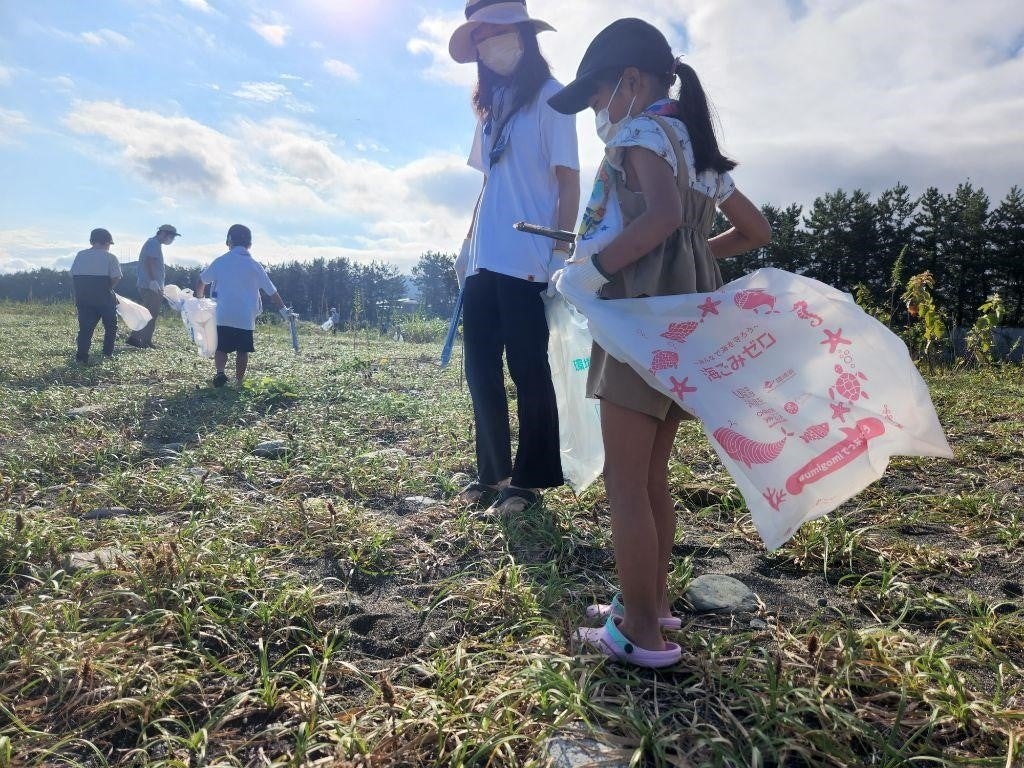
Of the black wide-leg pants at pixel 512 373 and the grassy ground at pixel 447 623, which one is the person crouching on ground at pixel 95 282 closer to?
the grassy ground at pixel 447 623

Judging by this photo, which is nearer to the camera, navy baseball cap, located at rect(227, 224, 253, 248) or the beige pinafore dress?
the beige pinafore dress

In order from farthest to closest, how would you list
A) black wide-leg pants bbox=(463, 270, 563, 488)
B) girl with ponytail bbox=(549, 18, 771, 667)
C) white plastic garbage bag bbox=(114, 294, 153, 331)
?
white plastic garbage bag bbox=(114, 294, 153, 331) < black wide-leg pants bbox=(463, 270, 563, 488) < girl with ponytail bbox=(549, 18, 771, 667)

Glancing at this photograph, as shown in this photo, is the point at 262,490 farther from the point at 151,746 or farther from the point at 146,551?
the point at 151,746

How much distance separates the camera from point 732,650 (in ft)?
5.30

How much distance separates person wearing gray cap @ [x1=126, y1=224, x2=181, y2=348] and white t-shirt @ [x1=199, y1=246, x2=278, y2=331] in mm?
3135

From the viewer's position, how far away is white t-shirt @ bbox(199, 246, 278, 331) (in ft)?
19.5

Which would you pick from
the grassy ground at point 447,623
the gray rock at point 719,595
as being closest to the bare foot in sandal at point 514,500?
the grassy ground at point 447,623

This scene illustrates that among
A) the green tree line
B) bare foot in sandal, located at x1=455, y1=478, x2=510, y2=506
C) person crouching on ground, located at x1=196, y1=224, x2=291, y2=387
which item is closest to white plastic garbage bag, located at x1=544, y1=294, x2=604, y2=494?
bare foot in sandal, located at x1=455, y1=478, x2=510, y2=506

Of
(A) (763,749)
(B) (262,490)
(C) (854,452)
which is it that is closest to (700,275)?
(C) (854,452)

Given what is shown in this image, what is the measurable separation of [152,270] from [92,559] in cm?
783

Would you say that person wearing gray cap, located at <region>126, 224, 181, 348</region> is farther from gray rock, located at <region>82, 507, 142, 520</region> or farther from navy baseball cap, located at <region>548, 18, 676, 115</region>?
navy baseball cap, located at <region>548, 18, 676, 115</region>

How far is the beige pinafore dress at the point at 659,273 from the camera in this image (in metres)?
1.52

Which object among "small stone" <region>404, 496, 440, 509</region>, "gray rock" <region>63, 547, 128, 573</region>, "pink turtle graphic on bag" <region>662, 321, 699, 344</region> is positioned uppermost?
"pink turtle graphic on bag" <region>662, 321, 699, 344</region>

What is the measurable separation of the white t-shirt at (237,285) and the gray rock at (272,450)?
2.52 meters
